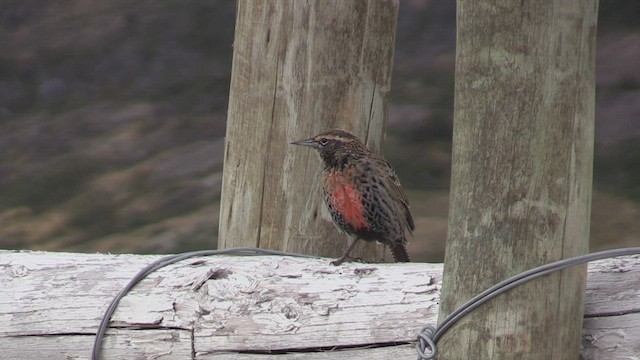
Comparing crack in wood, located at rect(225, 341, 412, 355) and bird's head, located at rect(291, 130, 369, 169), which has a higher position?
bird's head, located at rect(291, 130, 369, 169)

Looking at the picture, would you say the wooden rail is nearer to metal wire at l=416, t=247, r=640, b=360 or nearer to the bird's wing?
metal wire at l=416, t=247, r=640, b=360

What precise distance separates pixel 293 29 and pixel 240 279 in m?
1.01

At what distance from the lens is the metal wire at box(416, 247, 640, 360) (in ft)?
8.98

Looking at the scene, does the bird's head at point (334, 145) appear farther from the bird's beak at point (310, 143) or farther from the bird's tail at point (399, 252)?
the bird's tail at point (399, 252)

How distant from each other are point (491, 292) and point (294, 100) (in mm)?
1440

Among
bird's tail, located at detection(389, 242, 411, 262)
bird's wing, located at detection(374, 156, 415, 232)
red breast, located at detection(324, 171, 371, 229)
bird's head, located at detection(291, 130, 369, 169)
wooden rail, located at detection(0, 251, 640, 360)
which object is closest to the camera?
wooden rail, located at detection(0, 251, 640, 360)

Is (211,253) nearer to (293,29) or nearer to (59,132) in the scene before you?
(293,29)

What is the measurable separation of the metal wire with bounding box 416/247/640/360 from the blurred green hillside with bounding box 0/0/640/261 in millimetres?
3566

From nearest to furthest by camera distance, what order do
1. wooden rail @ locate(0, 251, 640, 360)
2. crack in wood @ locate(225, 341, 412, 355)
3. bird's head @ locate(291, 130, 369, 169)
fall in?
1. wooden rail @ locate(0, 251, 640, 360)
2. crack in wood @ locate(225, 341, 412, 355)
3. bird's head @ locate(291, 130, 369, 169)

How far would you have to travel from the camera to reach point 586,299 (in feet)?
9.76

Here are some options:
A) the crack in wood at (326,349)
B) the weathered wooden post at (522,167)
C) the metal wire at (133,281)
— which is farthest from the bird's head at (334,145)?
the weathered wooden post at (522,167)

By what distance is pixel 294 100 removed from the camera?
4012 millimetres

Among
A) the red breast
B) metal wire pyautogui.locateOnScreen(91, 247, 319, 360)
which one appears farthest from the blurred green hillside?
metal wire pyautogui.locateOnScreen(91, 247, 319, 360)

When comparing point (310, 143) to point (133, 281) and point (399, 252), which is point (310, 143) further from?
point (133, 281)
